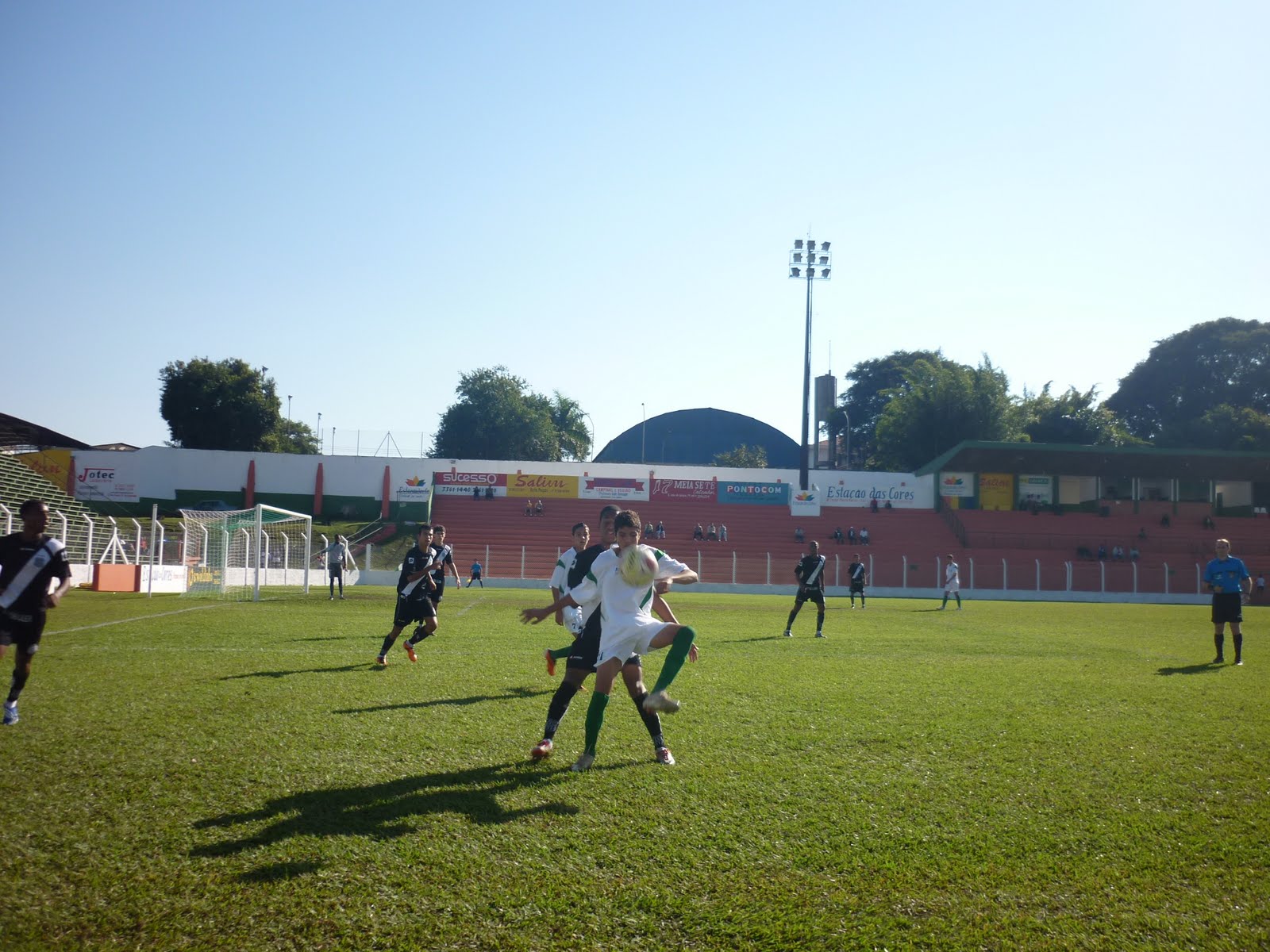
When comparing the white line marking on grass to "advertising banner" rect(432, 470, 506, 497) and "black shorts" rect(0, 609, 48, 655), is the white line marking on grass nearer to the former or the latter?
"black shorts" rect(0, 609, 48, 655)

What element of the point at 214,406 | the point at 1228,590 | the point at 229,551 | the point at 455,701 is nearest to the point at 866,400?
the point at 214,406

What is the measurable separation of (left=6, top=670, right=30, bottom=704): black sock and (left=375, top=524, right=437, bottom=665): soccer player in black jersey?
13.7 ft

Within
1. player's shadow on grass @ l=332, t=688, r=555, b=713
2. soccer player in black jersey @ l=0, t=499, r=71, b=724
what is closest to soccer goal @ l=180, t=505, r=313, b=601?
player's shadow on grass @ l=332, t=688, r=555, b=713

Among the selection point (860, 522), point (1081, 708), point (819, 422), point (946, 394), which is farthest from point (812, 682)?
point (819, 422)

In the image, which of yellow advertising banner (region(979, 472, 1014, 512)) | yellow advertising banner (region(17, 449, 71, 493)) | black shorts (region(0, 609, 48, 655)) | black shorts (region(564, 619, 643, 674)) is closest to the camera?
black shorts (region(564, 619, 643, 674))

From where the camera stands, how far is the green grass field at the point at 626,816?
3.69 m

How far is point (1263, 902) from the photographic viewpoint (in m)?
3.99

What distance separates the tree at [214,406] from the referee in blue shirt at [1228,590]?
6387 centimetres

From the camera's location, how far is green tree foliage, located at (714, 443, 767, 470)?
3223 inches

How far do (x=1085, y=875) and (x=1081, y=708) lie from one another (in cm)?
514

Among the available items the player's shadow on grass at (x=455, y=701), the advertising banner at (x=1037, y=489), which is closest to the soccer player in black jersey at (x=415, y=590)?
the player's shadow on grass at (x=455, y=701)

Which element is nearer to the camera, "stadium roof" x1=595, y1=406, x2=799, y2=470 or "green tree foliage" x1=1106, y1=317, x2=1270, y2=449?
"green tree foliage" x1=1106, y1=317, x2=1270, y2=449

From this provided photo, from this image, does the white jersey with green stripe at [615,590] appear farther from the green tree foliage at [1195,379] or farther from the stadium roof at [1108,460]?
the green tree foliage at [1195,379]

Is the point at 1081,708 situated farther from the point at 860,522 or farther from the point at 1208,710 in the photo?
the point at 860,522
